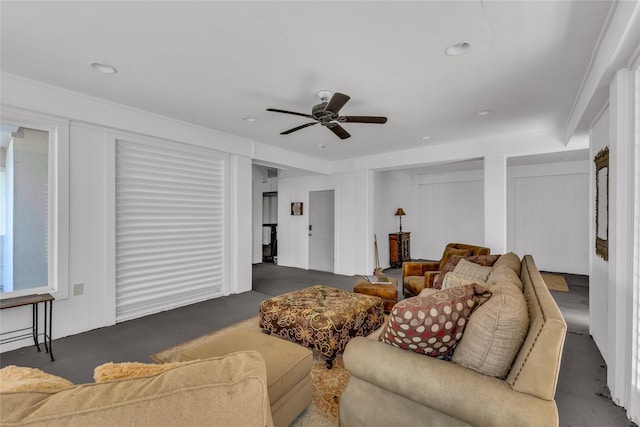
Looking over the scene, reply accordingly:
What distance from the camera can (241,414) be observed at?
72 centimetres

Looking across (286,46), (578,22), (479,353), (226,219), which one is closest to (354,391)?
(479,353)

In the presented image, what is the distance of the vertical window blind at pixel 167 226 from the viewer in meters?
3.64

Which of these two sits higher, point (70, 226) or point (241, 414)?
point (70, 226)

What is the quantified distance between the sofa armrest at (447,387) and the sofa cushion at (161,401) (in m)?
0.86

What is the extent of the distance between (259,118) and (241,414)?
3.62 m

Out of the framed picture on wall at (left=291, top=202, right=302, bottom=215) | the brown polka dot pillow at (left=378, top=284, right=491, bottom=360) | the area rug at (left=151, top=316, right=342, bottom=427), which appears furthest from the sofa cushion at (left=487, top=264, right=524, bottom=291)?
the framed picture on wall at (left=291, top=202, right=302, bottom=215)

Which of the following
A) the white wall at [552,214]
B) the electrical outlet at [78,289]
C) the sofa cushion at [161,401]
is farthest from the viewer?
the white wall at [552,214]

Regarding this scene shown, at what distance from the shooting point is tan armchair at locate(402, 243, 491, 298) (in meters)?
3.73

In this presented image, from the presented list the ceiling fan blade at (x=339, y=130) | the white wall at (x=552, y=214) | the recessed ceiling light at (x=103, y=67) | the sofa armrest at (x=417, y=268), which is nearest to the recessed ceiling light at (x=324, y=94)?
the ceiling fan blade at (x=339, y=130)

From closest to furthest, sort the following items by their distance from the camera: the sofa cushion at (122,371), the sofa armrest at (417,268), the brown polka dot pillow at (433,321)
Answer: the sofa cushion at (122,371), the brown polka dot pillow at (433,321), the sofa armrest at (417,268)

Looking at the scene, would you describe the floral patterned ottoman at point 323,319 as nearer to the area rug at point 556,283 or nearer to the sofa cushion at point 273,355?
the sofa cushion at point 273,355

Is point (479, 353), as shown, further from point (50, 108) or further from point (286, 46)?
point (50, 108)

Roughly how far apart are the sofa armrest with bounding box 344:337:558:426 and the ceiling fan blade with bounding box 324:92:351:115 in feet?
6.35

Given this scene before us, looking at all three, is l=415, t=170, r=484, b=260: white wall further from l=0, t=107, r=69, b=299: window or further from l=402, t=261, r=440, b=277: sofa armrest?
l=0, t=107, r=69, b=299: window
